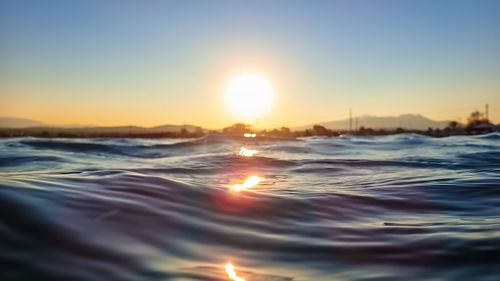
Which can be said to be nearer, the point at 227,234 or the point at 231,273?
the point at 231,273

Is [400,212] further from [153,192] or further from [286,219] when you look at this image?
[153,192]

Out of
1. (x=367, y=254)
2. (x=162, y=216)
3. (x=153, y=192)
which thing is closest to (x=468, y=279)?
(x=367, y=254)

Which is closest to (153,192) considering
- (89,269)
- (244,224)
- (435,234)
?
(244,224)

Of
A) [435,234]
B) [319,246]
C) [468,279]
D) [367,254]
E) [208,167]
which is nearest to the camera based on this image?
[468,279]

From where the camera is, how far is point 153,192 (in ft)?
8.75

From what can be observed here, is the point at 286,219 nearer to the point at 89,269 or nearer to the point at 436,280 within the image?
the point at 436,280

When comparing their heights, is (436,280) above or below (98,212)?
below

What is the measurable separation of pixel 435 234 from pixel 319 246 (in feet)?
2.22

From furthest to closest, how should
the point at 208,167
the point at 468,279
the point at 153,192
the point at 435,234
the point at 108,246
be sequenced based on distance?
the point at 208,167 < the point at 153,192 < the point at 435,234 < the point at 108,246 < the point at 468,279

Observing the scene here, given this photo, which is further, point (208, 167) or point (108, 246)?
point (208, 167)

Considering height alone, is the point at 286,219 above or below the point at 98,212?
below

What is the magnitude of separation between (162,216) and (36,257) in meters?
0.89

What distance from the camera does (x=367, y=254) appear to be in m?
1.71

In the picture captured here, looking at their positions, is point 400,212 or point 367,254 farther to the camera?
point 400,212
